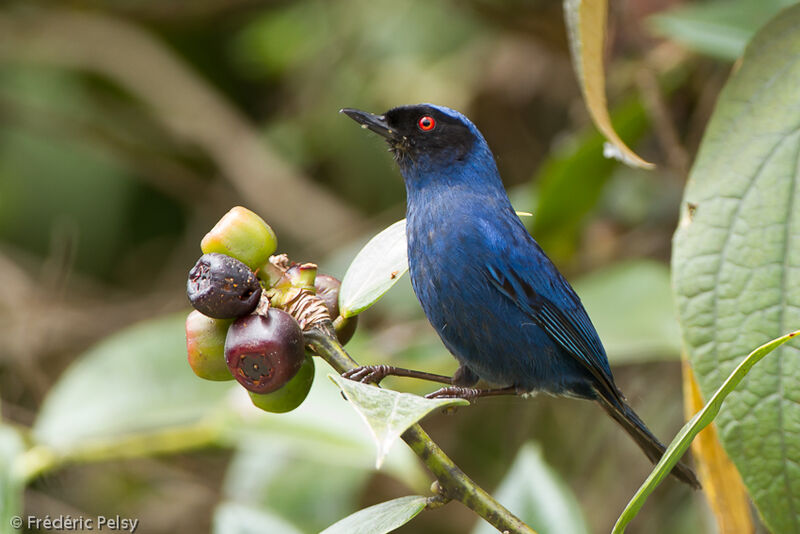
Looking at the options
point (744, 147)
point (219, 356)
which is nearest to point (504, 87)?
point (744, 147)

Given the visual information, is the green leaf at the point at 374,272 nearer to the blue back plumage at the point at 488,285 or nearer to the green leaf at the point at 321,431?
the blue back plumage at the point at 488,285

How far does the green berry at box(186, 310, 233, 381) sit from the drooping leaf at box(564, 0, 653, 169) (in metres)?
1.06

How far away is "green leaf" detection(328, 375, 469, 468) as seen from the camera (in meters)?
1.24

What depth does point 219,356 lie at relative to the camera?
155cm

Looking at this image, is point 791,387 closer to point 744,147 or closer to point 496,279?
point 744,147

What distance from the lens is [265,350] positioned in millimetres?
1438

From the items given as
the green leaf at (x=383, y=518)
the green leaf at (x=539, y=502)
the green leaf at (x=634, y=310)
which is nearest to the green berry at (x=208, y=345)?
the green leaf at (x=383, y=518)

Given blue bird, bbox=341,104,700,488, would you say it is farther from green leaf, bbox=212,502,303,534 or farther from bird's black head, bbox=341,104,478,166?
green leaf, bbox=212,502,303,534

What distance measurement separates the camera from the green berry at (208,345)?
1.55 m

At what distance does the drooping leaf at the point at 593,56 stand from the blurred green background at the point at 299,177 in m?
1.41

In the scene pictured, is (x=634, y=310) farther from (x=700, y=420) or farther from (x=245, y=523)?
(x=700, y=420)

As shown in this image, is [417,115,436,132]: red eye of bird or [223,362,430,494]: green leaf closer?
[417,115,436,132]: red eye of bird

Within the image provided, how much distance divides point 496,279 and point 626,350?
1023 millimetres

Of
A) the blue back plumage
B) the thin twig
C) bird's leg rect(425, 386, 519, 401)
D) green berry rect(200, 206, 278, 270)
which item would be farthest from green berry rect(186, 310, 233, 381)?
the blue back plumage
